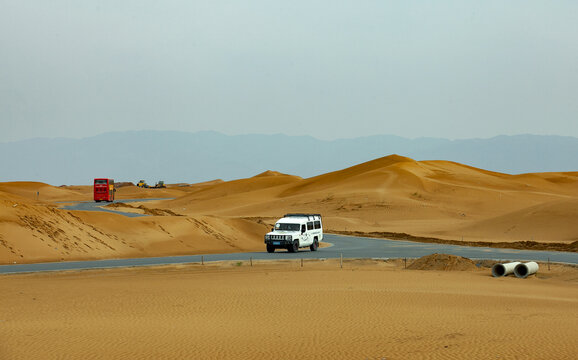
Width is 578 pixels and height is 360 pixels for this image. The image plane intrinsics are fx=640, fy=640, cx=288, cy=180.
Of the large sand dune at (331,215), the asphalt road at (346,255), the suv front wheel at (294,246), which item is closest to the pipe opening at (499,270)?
the asphalt road at (346,255)

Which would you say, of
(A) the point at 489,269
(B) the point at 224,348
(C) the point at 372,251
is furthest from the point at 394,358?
(C) the point at 372,251

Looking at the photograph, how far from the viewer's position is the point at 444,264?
120 ft

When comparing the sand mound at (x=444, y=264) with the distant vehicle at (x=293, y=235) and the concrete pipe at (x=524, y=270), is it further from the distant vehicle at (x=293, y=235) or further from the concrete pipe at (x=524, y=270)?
the distant vehicle at (x=293, y=235)

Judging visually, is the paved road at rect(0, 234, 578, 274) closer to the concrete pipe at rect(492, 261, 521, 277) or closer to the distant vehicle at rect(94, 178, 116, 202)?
the concrete pipe at rect(492, 261, 521, 277)

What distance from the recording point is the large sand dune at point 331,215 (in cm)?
4388

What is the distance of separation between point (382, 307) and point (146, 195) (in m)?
158

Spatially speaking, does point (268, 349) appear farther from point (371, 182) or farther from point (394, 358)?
point (371, 182)

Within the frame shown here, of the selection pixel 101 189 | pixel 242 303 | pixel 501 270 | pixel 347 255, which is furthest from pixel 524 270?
pixel 101 189

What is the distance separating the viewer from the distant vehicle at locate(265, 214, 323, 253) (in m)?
44.8

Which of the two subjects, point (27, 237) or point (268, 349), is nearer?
point (268, 349)

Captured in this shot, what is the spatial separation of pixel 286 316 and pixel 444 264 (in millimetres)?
18470

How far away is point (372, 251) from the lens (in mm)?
47000

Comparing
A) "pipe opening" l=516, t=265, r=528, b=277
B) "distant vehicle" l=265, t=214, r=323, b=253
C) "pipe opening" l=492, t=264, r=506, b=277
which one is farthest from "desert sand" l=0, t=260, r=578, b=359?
"distant vehicle" l=265, t=214, r=323, b=253

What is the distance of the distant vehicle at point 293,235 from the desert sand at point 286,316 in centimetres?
1193
